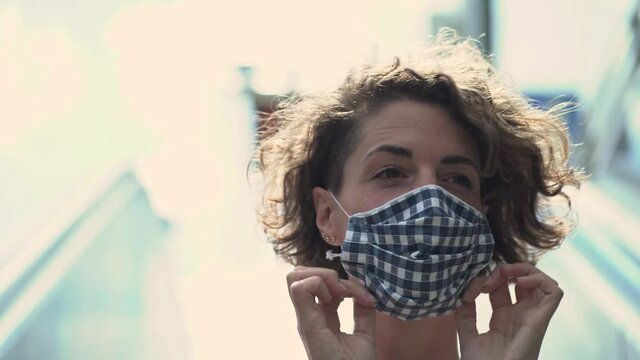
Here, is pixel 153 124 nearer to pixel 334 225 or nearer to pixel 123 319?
pixel 123 319

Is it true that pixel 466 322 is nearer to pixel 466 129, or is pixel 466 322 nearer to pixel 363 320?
pixel 363 320

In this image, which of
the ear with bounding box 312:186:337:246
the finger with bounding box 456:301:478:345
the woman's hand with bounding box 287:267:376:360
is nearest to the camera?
the woman's hand with bounding box 287:267:376:360

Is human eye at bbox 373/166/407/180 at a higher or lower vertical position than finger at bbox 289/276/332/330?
higher

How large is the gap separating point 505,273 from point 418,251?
0.21 meters

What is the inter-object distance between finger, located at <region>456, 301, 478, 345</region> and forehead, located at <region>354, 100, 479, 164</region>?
35 centimetres

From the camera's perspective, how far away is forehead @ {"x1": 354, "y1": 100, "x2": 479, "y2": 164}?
1.67 meters

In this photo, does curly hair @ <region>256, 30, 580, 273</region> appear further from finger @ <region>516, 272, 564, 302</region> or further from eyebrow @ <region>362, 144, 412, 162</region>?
finger @ <region>516, 272, 564, 302</region>

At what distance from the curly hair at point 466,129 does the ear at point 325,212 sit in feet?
0.10

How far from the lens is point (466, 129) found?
1.76 m

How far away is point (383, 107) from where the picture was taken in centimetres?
181

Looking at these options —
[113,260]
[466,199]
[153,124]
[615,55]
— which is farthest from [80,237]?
[615,55]

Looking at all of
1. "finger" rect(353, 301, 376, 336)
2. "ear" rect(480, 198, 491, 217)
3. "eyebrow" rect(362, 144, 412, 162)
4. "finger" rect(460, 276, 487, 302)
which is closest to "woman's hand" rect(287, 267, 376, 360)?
"finger" rect(353, 301, 376, 336)

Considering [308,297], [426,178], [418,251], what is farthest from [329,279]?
[426,178]

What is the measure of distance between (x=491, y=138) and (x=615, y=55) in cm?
230
